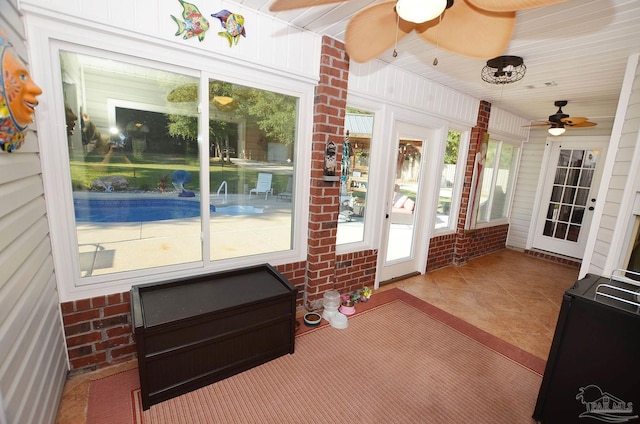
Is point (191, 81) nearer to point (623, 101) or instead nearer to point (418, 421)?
point (418, 421)

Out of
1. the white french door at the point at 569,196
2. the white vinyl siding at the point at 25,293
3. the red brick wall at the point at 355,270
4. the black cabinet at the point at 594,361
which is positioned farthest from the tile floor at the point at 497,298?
the black cabinet at the point at 594,361

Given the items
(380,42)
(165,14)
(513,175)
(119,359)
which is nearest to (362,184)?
(380,42)

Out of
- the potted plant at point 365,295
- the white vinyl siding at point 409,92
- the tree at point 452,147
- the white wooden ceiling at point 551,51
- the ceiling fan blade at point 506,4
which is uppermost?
the white wooden ceiling at point 551,51

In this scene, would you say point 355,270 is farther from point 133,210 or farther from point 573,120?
point 573,120

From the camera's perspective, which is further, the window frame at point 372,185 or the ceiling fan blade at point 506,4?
the window frame at point 372,185

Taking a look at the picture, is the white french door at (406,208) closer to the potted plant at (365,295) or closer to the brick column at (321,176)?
the potted plant at (365,295)

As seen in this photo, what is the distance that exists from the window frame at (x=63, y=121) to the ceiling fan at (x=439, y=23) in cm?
95

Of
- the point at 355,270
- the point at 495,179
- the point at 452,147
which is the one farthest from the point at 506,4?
the point at 495,179

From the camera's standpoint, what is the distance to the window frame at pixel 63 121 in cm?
157

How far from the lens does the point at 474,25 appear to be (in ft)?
4.11

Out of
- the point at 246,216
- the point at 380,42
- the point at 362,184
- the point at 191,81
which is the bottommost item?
the point at 246,216

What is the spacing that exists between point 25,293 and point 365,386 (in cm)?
196

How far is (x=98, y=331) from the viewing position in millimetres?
1882

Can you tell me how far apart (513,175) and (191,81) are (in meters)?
5.64
